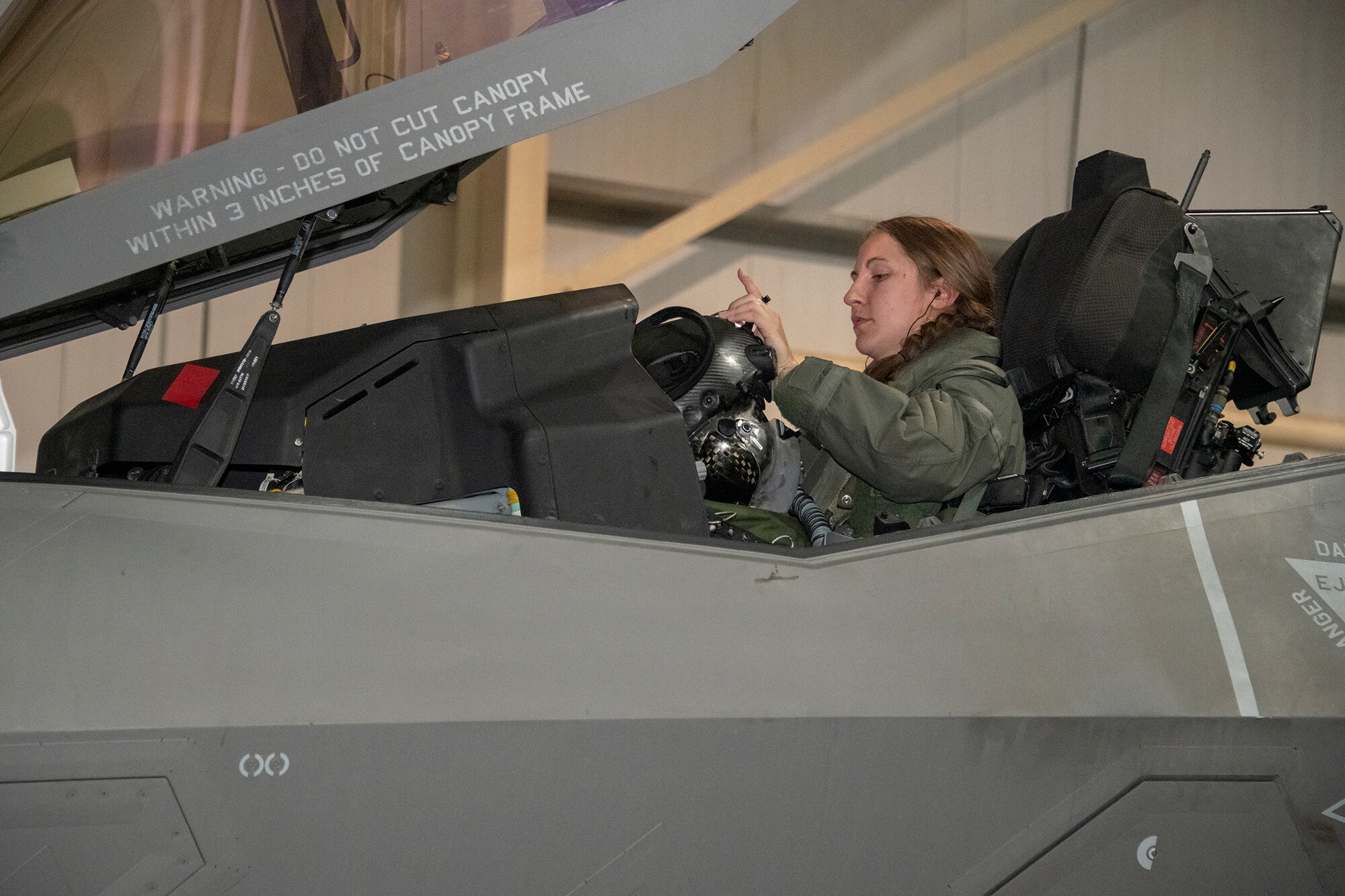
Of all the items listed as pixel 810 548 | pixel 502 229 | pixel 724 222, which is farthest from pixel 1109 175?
pixel 724 222

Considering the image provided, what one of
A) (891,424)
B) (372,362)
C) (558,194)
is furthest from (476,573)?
(558,194)

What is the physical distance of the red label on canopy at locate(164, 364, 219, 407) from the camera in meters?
1.46

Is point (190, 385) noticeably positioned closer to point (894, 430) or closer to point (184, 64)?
point (184, 64)

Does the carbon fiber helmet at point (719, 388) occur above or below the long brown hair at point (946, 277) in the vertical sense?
below

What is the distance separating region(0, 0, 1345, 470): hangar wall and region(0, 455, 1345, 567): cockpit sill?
4105 mm

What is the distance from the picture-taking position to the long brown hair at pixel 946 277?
212cm

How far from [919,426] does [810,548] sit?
1.53 feet

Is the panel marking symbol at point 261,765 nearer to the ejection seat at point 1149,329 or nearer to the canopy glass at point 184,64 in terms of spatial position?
the canopy glass at point 184,64

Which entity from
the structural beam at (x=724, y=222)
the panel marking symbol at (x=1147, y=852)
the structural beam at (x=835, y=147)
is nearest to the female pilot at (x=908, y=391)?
the panel marking symbol at (x=1147, y=852)

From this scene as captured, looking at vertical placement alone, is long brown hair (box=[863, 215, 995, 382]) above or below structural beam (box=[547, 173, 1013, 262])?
below

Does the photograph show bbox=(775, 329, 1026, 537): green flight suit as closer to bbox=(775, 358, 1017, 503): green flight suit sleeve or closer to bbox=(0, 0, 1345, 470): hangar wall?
bbox=(775, 358, 1017, 503): green flight suit sleeve

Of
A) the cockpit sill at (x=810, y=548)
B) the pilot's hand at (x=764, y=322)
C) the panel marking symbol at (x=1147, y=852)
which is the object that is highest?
the pilot's hand at (x=764, y=322)

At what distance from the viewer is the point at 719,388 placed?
189 cm

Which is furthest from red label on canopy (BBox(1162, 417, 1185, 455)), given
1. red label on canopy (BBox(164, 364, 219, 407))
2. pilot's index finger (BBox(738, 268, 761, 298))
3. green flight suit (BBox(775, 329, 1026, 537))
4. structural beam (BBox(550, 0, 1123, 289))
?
structural beam (BBox(550, 0, 1123, 289))
